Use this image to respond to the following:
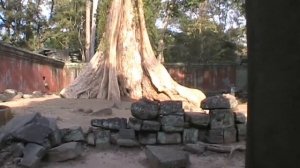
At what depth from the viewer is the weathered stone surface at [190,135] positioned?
809 cm

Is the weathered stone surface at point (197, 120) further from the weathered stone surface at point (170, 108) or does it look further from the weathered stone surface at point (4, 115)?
the weathered stone surface at point (4, 115)

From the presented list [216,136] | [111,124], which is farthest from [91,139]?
[216,136]

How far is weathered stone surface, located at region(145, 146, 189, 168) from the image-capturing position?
6605mm

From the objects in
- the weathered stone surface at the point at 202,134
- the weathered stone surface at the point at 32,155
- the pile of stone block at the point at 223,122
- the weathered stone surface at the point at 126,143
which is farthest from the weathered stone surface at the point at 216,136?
the weathered stone surface at the point at 32,155

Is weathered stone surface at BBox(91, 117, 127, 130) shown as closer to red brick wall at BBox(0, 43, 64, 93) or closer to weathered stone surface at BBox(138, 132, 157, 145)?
weathered stone surface at BBox(138, 132, 157, 145)

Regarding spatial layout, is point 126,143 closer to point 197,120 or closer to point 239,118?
point 197,120

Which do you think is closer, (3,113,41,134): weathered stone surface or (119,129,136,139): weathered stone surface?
(3,113,41,134): weathered stone surface

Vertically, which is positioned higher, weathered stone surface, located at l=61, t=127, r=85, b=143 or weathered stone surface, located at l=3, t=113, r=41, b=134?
weathered stone surface, located at l=3, t=113, r=41, b=134

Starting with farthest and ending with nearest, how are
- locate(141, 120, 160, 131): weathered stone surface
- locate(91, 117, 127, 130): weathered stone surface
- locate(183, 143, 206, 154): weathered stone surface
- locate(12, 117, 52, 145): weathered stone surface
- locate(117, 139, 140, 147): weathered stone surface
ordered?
locate(91, 117, 127, 130): weathered stone surface → locate(141, 120, 160, 131): weathered stone surface → locate(117, 139, 140, 147): weathered stone surface → locate(183, 143, 206, 154): weathered stone surface → locate(12, 117, 52, 145): weathered stone surface

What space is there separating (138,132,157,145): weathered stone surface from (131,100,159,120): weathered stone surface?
0.92 feet

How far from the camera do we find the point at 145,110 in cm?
800

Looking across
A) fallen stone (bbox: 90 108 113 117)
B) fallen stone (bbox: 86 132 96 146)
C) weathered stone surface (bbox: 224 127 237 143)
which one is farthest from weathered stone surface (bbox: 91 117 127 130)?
fallen stone (bbox: 90 108 113 117)

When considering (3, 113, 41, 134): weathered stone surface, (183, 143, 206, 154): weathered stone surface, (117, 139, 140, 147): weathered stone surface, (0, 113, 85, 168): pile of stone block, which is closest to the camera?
(0, 113, 85, 168): pile of stone block

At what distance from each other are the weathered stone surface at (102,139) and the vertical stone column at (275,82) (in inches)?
251
